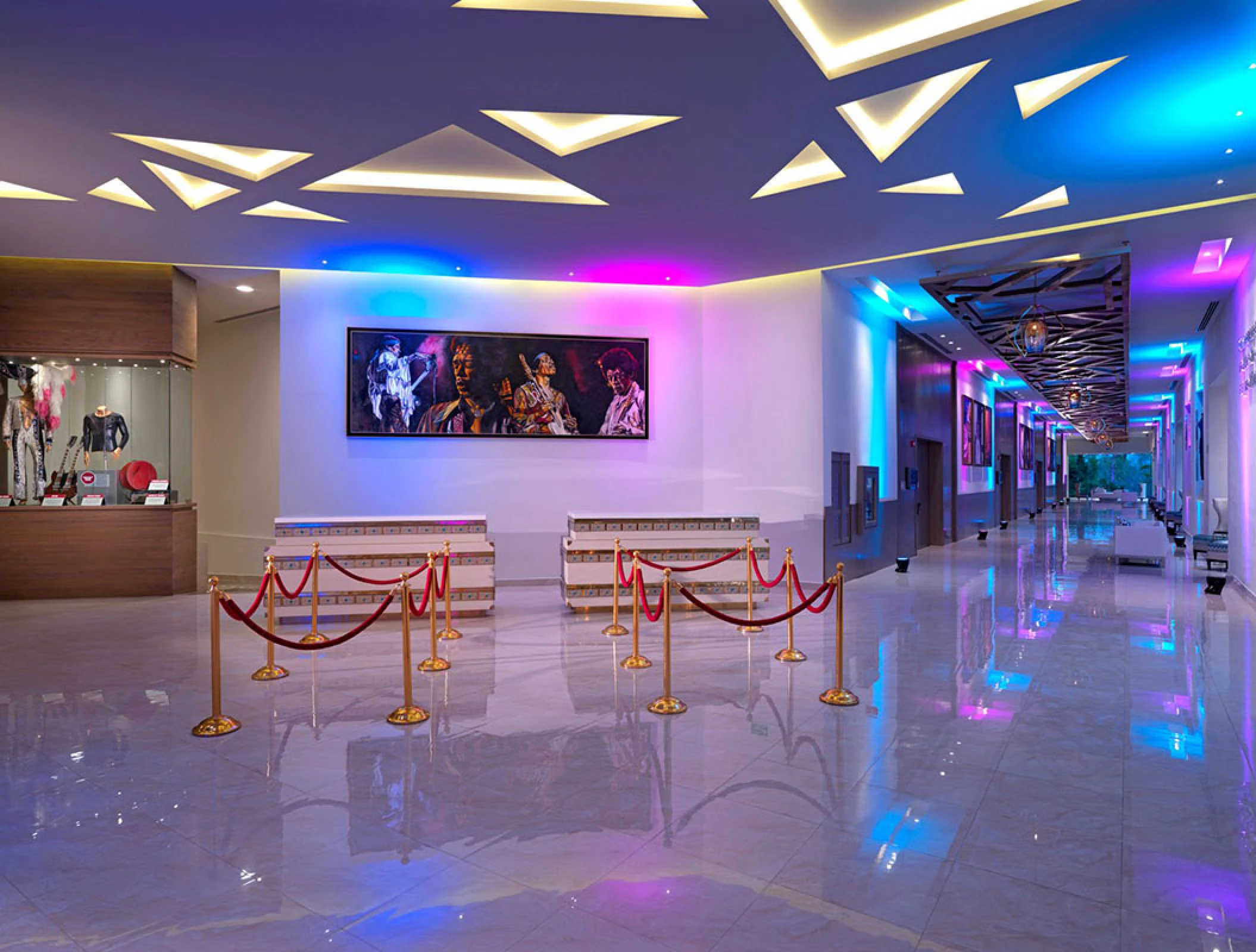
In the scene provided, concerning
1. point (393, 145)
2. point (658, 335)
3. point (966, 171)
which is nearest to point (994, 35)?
point (966, 171)

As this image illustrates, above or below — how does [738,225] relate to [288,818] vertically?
above

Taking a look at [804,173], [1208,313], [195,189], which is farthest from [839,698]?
[1208,313]

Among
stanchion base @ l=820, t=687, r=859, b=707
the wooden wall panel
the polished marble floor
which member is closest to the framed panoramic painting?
the wooden wall panel

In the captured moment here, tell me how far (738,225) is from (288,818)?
8572 millimetres

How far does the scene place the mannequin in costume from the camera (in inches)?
487

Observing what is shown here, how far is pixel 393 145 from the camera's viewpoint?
302 inches

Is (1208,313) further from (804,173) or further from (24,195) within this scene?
(24,195)

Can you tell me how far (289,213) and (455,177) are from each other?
7.77 ft

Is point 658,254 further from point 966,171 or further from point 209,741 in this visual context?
point 209,741

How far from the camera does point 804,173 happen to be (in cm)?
881

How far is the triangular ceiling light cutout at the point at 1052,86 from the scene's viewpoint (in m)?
6.20

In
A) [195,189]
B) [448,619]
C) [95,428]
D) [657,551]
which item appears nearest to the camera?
[448,619]

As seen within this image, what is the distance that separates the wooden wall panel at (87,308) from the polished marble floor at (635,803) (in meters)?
5.75

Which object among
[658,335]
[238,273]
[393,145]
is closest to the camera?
[393,145]
